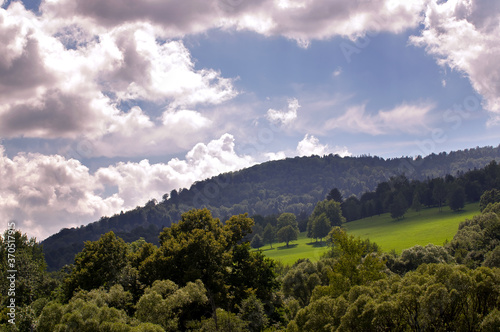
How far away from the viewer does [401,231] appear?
422 ft

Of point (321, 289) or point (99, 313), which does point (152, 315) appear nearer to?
point (99, 313)

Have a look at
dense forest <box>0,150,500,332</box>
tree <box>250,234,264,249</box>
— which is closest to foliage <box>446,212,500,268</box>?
dense forest <box>0,150,500,332</box>

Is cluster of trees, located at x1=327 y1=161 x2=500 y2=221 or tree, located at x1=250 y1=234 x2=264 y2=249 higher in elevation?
cluster of trees, located at x1=327 y1=161 x2=500 y2=221

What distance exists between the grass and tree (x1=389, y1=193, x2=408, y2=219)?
246cm

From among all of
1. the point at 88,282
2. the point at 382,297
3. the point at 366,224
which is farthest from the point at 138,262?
the point at 366,224

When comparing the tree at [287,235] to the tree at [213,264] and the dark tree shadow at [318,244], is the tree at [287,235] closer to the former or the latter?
the dark tree shadow at [318,244]

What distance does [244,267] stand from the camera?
4453 centimetres

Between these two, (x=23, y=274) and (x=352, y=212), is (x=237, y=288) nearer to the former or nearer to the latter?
(x=23, y=274)

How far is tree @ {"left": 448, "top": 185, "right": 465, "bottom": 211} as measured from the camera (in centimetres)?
14388

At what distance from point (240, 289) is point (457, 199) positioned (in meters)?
133

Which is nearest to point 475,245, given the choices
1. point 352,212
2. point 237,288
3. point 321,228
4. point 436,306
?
point 237,288

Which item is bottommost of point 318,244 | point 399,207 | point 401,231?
point 318,244

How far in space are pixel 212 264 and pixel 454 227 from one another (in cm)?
10171

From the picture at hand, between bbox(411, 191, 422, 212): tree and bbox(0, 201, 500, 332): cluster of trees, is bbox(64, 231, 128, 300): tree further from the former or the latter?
bbox(411, 191, 422, 212): tree
